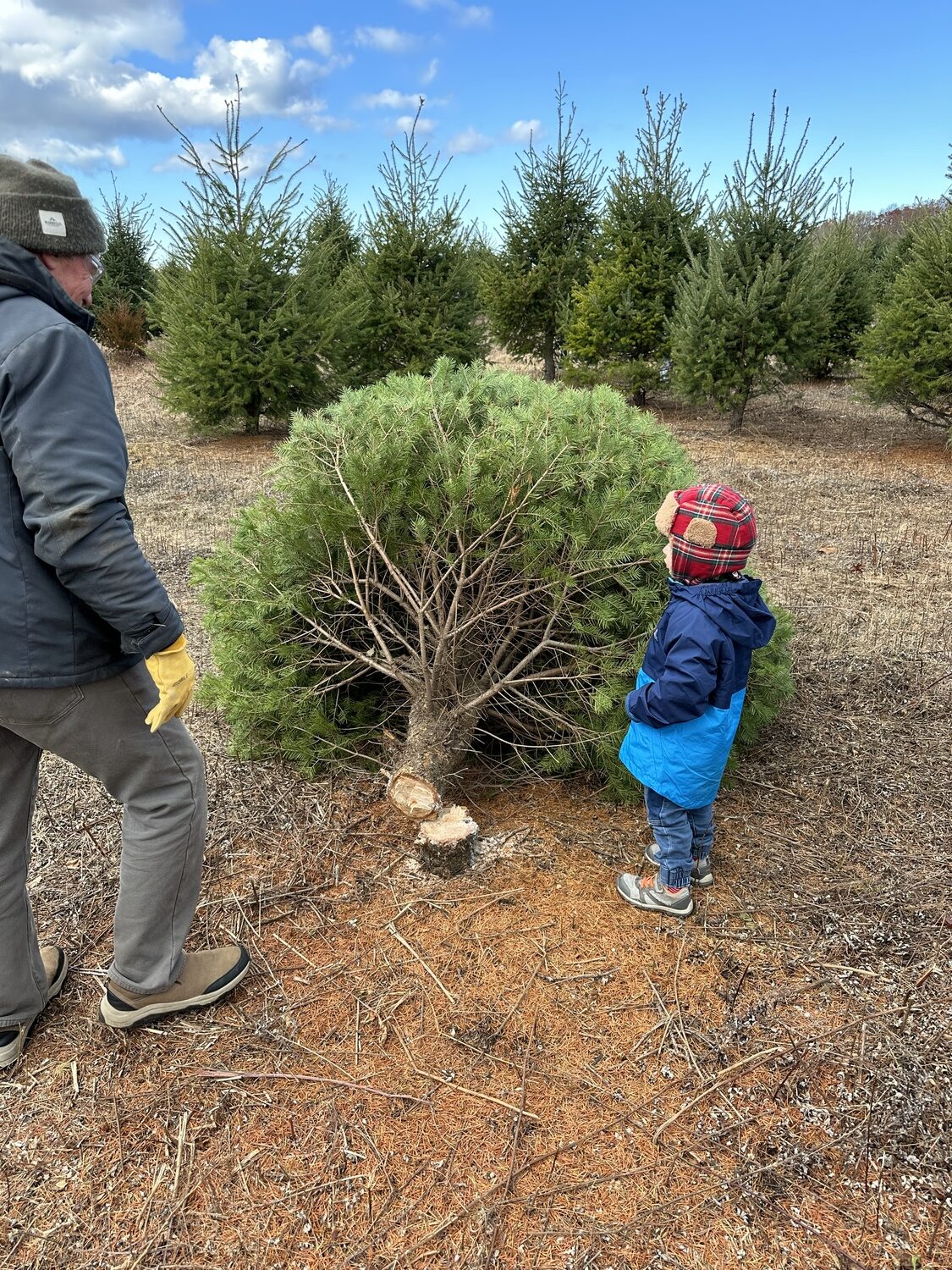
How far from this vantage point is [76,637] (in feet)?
6.01

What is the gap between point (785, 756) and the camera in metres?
3.56

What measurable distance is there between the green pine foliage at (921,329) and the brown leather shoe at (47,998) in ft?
34.5

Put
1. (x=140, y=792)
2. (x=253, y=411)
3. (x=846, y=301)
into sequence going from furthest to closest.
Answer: (x=846, y=301) → (x=253, y=411) → (x=140, y=792)

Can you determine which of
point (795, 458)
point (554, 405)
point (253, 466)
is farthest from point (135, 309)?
point (554, 405)

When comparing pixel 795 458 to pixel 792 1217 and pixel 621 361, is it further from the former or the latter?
pixel 792 1217

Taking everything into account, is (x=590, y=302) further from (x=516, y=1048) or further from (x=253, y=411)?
(x=516, y=1048)

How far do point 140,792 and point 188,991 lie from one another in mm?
620

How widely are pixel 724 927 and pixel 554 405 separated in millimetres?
1953

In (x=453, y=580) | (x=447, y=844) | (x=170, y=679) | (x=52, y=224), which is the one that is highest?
(x=52, y=224)

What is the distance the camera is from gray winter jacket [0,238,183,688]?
5.44 feet

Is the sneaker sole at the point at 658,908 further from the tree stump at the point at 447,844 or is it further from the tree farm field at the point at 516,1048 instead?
the tree stump at the point at 447,844

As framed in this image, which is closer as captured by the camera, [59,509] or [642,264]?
[59,509]

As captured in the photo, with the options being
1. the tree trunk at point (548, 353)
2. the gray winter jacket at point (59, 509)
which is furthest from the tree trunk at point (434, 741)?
the tree trunk at point (548, 353)

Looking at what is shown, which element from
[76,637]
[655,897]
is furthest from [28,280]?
[655,897]
